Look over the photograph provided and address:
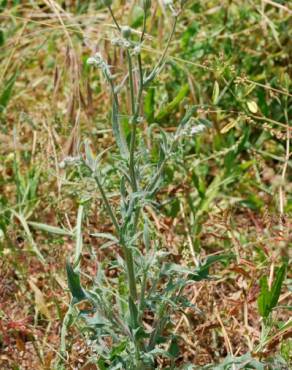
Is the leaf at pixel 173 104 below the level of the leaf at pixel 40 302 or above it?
above

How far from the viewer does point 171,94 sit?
2.76 metres

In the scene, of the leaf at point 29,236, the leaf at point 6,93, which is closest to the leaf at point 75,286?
the leaf at point 29,236

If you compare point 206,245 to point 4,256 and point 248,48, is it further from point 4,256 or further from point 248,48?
point 248,48

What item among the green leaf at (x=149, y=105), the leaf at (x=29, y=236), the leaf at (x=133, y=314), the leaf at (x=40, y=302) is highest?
the green leaf at (x=149, y=105)

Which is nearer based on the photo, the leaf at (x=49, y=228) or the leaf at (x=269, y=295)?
the leaf at (x=269, y=295)

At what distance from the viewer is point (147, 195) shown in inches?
60.4

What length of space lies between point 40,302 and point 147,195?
640mm

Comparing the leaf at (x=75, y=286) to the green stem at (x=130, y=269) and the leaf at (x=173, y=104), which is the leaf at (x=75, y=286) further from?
the leaf at (x=173, y=104)

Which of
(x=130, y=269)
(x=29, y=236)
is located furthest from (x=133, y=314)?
(x=29, y=236)

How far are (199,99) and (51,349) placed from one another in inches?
41.5

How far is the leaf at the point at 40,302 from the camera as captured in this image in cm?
202

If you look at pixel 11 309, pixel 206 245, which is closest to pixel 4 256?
pixel 11 309

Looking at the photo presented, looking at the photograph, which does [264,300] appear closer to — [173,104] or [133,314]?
[133,314]

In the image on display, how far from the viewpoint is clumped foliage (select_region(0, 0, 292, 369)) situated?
160 centimetres
